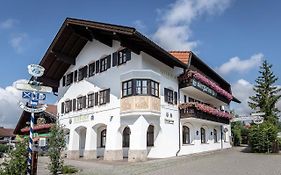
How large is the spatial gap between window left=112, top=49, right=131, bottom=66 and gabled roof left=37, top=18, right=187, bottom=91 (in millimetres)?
724

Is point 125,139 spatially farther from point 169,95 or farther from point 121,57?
point 121,57

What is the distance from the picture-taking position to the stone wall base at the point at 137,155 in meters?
20.1

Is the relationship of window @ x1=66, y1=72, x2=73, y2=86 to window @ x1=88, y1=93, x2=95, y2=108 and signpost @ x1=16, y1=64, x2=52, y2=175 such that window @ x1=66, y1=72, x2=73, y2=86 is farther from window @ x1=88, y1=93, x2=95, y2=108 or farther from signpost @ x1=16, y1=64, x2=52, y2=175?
signpost @ x1=16, y1=64, x2=52, y2=175

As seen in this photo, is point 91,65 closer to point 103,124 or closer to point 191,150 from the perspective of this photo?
point 103,124

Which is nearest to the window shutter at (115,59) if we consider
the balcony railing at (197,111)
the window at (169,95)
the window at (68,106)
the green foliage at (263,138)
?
the window at (169,95)

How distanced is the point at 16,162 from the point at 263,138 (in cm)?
2081

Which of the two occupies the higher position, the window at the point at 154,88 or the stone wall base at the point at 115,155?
the window at the point at 154,88

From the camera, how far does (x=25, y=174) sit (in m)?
12.5

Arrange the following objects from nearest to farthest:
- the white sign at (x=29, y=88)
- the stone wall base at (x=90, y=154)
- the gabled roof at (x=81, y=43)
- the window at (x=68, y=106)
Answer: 1. the white sign at (x=29, y=88)
2. the gabled roof at (x=81, y=43)
3. the stone wall base at (x=90, y=154)
4. the window at (x=68, y=106)

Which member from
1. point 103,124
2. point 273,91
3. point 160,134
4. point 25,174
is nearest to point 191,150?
point 160,134

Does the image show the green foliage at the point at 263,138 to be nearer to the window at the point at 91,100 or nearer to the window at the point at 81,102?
the window at the point at 91,100

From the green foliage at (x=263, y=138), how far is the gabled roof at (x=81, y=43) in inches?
367

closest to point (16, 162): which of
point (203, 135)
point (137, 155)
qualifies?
point (137, 155)

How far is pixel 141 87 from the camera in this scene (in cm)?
2097
